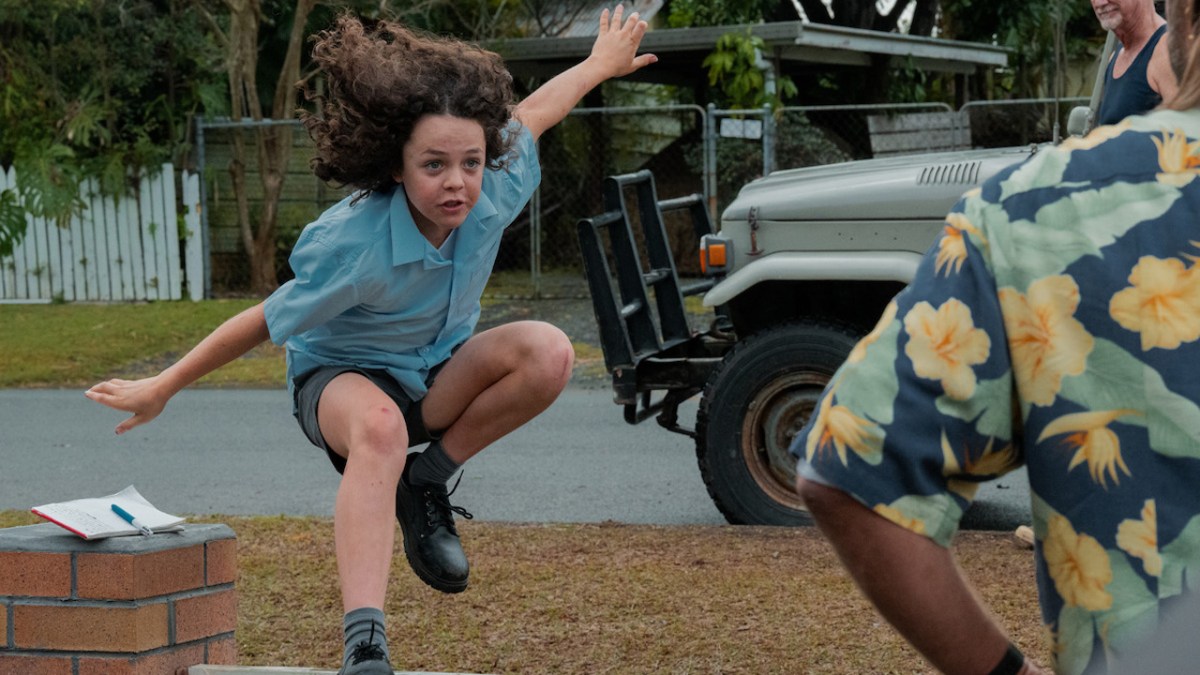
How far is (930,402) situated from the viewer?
4.38 feet

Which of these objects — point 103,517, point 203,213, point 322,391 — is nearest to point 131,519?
point 103,517

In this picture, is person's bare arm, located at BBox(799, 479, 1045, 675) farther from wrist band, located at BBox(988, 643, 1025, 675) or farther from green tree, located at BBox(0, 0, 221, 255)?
green tree, located at BBox(0, 0, 221, 255)

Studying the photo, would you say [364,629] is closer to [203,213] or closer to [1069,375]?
[1069,375]

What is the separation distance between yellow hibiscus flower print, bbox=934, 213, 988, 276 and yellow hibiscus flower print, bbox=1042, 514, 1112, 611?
257mm

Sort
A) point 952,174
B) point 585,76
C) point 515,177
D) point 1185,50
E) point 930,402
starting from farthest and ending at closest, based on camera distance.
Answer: point 952,174 → point 585,76 → point 515,177 → point 1185,50 → point 930,402

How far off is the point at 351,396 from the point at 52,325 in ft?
42.2

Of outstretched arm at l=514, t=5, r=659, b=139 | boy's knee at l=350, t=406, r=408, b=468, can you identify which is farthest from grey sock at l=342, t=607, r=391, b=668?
outstretched arm at l=514, t=5, r=659, b=139

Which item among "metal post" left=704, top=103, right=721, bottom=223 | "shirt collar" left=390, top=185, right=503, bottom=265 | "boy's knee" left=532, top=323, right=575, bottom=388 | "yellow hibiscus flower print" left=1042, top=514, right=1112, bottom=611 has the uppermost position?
"yellow hibiscus flower print" left=1042, top=514, right=1112, bottom=611

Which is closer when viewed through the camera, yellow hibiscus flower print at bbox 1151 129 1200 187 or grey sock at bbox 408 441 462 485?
yellow hibiscus flower print at bbox 1151 129 1200 187

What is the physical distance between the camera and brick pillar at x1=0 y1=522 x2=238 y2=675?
146 inches

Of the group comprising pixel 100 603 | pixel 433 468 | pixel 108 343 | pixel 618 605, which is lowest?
pixel 108 343

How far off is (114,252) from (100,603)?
50.2ft

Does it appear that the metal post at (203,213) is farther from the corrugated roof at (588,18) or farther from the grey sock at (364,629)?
the grey sock at (364,629)

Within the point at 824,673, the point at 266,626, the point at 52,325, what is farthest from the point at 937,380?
the point at 52,325
